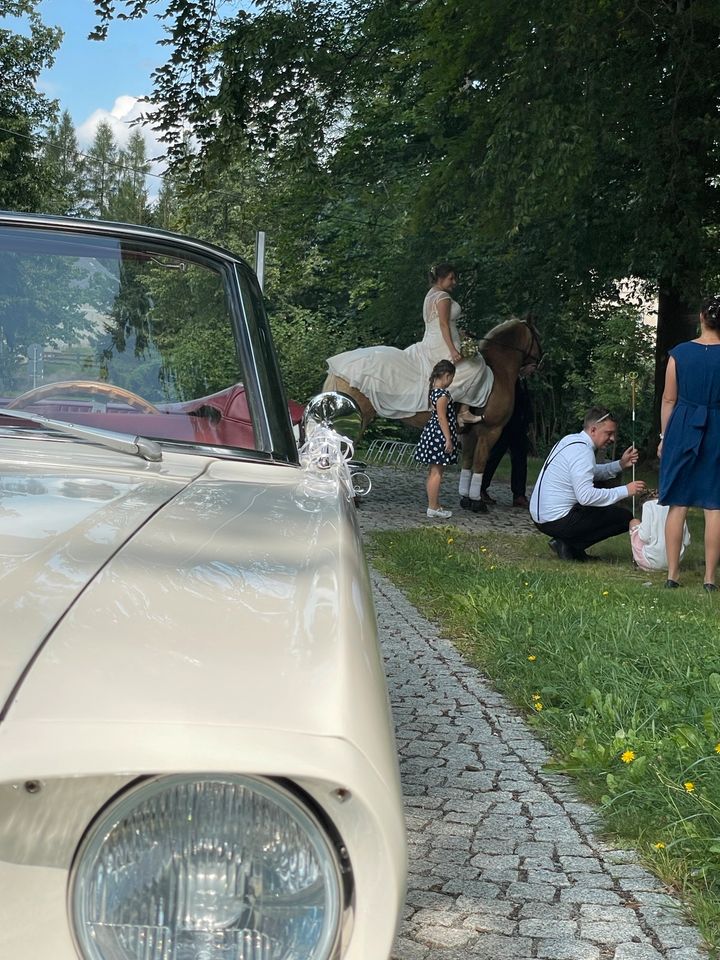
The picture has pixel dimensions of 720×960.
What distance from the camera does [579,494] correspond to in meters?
9.43

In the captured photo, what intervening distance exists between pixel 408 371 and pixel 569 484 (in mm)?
4243

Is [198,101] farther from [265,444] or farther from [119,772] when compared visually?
[119,772]

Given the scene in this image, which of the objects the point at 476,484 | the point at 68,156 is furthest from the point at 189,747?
the point at 68,156

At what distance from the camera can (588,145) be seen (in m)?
11.9

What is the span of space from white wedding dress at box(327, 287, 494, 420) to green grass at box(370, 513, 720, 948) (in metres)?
3.99

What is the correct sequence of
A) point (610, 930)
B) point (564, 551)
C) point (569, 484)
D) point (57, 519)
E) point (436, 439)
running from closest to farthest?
point (57, 519)
point (610, 930)
point (569, 484)
point (564, 551)
point (436, 439)

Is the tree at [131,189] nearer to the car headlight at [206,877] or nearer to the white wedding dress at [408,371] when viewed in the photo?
the white wedding dress at [408,371]

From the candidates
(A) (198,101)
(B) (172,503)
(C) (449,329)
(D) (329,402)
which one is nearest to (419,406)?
(C) (449,329)

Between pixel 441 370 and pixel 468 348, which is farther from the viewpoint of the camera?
pixel 468 348

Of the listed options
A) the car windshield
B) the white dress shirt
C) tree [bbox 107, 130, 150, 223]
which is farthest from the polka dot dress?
tree [bbox 107, 130, 150, 223]

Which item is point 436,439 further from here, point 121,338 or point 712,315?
point 121,338

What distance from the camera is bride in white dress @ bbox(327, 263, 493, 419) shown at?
43.8 feet

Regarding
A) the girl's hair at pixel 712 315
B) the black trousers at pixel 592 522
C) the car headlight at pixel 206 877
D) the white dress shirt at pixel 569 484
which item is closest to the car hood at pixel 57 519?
the car headlight at pixel 206 877

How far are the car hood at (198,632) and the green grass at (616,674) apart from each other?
5.64 feet
